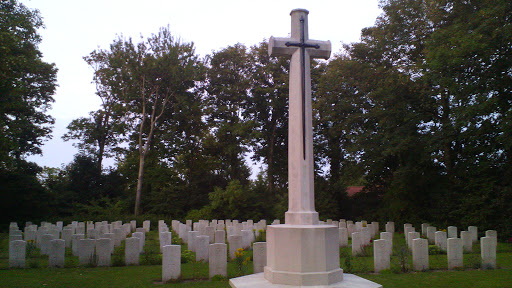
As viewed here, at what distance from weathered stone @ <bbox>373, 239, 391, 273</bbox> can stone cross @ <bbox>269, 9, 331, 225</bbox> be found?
413cm

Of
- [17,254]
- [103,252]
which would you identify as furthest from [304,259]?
[17,254]

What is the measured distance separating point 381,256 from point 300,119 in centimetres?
505

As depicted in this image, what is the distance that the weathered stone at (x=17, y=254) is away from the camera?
33.9 feet

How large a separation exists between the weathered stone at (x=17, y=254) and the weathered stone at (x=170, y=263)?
4467mm

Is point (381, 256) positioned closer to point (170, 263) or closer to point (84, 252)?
point (170, 263)

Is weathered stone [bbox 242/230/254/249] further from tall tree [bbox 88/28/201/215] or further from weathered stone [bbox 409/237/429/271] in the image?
tall tree [bbox 88/28/201/215]

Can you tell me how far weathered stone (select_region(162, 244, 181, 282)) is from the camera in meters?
8.59

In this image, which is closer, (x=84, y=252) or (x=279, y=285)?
(x=279, y=285)

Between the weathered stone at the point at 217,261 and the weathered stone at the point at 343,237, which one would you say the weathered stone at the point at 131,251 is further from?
the weathered stone at the point at 343,237

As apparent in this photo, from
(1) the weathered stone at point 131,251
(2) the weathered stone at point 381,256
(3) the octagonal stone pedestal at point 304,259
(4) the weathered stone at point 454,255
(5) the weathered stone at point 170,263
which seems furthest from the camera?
(1) the weathered stone at point 131,251

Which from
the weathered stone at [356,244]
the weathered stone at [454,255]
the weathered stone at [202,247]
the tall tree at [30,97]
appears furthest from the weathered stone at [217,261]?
the tall tree at [30,97]

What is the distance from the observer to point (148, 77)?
27.1m

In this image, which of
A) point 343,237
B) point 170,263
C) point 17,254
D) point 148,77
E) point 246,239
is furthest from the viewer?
point 148,77

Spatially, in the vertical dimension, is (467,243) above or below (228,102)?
below
